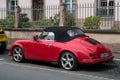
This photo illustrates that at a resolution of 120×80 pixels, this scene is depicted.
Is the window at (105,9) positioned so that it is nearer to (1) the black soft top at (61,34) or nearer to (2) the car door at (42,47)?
(1) the black soft top at (61,34)

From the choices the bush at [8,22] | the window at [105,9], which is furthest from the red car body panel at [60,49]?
the bush at [8,22]

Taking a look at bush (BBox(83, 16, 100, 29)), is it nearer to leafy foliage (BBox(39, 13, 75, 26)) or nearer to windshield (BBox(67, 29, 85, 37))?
leafy foliage (BBox(39, 13, 75, 26))

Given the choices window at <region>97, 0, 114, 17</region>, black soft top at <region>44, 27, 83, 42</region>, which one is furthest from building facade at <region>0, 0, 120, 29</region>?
black soft top at <region>44, 27, 83, 42</region>

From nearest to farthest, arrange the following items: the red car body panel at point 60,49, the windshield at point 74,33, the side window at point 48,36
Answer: the red car body panel at point 60,49 → the windshield at point 74,33 → the side window at point 48,36

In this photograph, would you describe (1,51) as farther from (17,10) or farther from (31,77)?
(31,77)

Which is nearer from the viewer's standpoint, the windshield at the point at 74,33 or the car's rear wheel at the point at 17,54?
the windshield at the point at 74,33

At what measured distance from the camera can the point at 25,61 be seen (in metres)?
14.5

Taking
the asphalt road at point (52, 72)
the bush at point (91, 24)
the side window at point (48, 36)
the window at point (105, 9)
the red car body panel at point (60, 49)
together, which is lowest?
the asphalt road at point (52, 72)

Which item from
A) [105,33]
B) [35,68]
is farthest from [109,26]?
[35,68]

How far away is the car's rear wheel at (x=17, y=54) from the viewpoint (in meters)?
14.2

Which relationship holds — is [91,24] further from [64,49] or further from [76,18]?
[64,49]

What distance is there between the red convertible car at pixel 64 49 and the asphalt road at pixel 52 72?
1.09 ft

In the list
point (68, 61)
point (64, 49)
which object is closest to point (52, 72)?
point (68, 61)

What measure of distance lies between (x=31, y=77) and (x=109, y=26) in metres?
7.99
